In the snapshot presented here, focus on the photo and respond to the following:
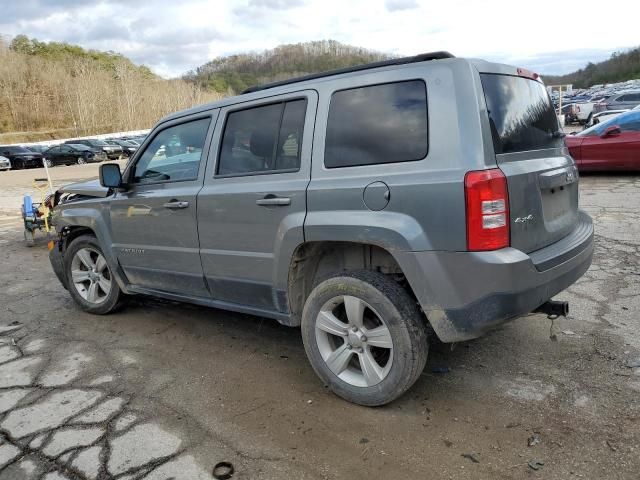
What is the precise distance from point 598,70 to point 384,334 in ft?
379

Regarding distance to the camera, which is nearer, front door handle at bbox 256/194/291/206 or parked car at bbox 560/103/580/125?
front door handle at bbox 256/194/291/206

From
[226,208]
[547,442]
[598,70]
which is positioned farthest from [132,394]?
[598,70]

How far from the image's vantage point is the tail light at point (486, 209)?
2.48 m

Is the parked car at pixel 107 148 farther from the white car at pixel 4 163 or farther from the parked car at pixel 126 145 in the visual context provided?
the white car at pixel 4 163

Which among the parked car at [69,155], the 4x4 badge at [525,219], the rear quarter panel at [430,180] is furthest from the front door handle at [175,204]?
the parked car at [69,155]

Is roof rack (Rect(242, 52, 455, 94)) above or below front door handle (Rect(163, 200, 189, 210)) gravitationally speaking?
above

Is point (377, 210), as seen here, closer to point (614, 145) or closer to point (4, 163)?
point (614, 145)

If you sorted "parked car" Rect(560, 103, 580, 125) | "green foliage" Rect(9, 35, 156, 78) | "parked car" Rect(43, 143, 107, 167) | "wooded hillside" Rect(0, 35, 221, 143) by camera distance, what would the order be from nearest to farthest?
1. "parked car" Rect(560, 103, 580, 125)
2. "parked car" Rect(43, 143, 107, 167)
3. "wooded hillside" Rect(0, 35, 221, 143)
4. "green foliage" Rect(9, 35, 156, 78)

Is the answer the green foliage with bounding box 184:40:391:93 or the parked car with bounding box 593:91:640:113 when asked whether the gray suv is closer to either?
the parked car with bounding box 593:91:640:113

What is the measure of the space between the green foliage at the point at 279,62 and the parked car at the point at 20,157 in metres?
95.1

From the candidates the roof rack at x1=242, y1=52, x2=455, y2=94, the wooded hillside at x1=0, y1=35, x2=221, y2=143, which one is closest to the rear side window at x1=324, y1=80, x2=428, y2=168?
the roof rack at x1=242, y1=52, x2=455, y2=94

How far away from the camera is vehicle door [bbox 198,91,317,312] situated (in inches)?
124

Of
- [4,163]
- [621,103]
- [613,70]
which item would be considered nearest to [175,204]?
[621,103]

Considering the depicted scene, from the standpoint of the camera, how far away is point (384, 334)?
2.87 metres
